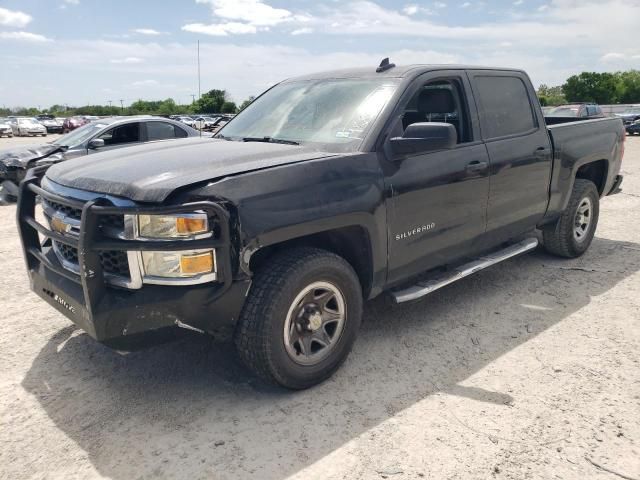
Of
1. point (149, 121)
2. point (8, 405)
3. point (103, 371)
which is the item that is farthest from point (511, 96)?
point (149, 121)

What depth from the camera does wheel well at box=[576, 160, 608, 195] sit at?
5921 millimetres

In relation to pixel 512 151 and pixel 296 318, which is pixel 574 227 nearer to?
pixel 512 151

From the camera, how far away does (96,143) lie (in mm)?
8938

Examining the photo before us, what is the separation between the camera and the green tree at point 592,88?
6275 cm

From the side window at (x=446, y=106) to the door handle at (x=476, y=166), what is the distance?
0.20 meters

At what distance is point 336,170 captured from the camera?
10.4 ft

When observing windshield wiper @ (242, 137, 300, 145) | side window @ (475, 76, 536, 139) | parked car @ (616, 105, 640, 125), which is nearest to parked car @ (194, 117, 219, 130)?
windshield wiper @ (242, 137, 300, 145)

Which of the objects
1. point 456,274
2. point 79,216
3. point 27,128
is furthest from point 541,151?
point 27,128

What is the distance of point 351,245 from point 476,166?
1.30 m

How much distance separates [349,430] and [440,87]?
263 cm

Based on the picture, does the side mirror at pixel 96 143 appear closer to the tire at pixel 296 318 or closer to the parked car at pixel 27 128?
the tire at pixel 296 318

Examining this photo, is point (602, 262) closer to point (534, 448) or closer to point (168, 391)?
point (534, 448)

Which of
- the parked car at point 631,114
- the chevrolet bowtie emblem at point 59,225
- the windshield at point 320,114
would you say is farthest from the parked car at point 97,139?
the parked car at point 631,114

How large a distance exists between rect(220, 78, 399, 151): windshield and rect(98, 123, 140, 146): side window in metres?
5.80
